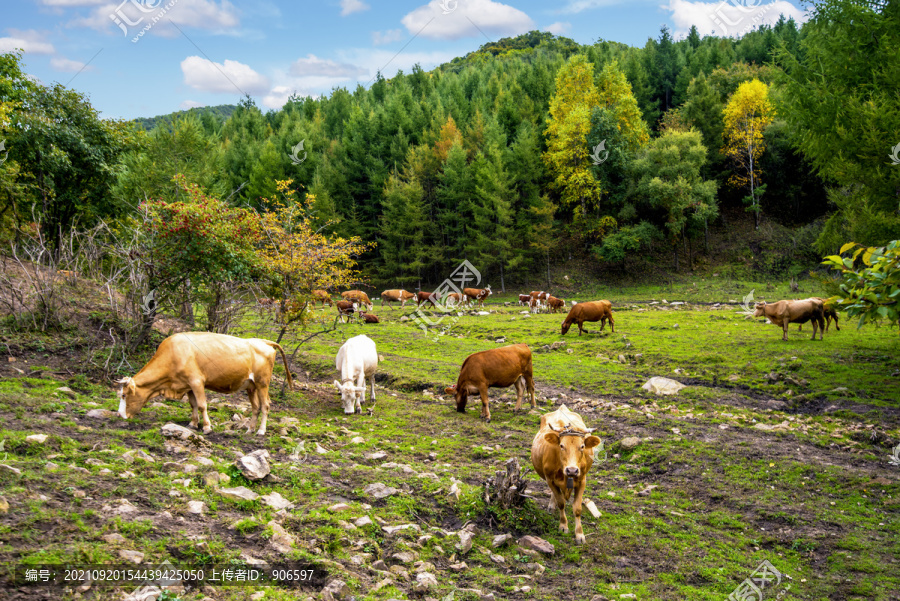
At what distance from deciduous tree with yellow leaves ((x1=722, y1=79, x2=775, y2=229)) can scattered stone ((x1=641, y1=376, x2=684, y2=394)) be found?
3894cm

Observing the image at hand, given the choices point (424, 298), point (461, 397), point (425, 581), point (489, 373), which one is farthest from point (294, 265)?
point (424, 298)

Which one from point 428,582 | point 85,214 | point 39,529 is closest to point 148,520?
point 39,529

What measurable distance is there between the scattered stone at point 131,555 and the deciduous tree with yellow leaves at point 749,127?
52.3 m

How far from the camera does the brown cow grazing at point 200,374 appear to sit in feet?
29.1

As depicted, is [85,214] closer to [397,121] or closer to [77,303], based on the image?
[77,303]

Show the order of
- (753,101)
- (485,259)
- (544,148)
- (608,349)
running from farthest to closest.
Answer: (544,148) < (753,101) < (485,259) < (608,349)

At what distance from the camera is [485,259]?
4494 cm

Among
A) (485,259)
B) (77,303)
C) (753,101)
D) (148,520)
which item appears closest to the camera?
(148,520)

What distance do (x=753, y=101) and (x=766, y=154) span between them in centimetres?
551

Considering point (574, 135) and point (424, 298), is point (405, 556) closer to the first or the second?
point (424, 298)

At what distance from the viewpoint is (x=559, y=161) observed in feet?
149

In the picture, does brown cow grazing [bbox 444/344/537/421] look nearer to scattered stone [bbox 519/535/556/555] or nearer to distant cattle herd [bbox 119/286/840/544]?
distant cattle herd [bbox 119/286/840/544]

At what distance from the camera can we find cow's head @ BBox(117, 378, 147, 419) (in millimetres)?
8680

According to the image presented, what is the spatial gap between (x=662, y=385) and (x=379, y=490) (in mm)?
10301
